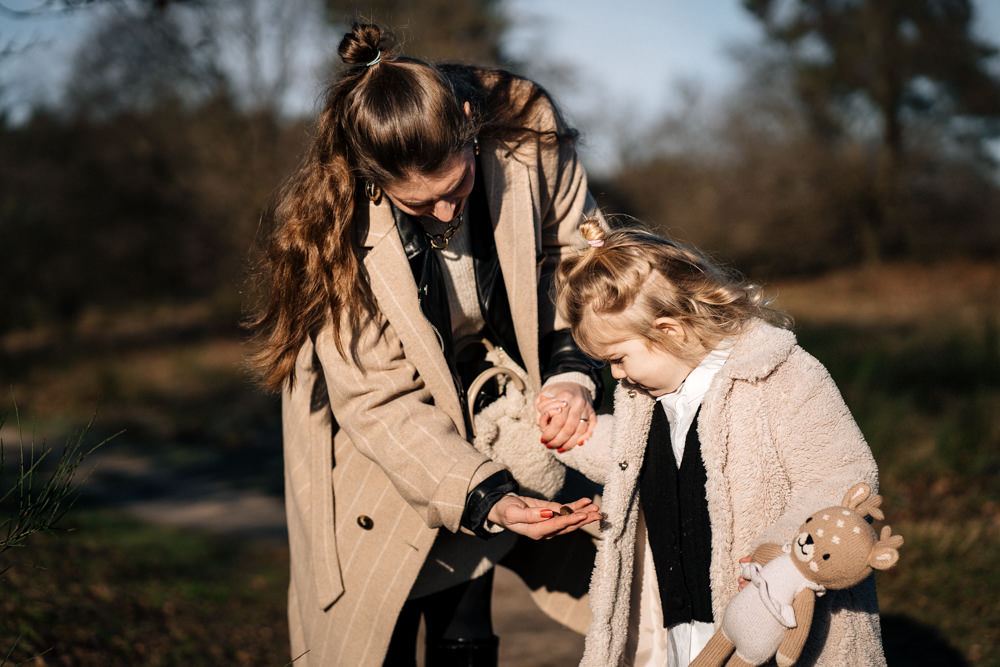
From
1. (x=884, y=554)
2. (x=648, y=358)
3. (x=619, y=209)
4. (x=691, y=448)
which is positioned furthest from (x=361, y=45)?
(x=619, y=209)

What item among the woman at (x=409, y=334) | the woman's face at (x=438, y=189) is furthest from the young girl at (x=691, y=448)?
the woman's face at (x=438, y=189)

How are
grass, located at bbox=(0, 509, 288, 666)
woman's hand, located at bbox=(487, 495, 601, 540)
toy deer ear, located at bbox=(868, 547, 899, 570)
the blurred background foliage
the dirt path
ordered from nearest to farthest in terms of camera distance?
toy deer ear, located at bbox=(868, 547, 899, 570), woman's hand, located at bbox=(487, 495, 601, 540), grass, located at bbox=(0, 509, 288, 666), the dirt path, the blurred background foliage

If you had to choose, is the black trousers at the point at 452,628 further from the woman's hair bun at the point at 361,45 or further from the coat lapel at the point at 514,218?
the woman's hair bun at the point at 361,45

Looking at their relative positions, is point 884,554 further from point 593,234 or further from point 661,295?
point 593,234

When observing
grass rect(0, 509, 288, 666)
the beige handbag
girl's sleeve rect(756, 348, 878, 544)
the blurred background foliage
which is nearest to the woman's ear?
girl's sleeve rect(756, 348, 878, 544)

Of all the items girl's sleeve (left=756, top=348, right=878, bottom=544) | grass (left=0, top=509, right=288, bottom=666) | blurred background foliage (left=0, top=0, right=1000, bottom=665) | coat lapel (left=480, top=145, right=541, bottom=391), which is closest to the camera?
girl's sleeve (left=756, top=348, right=878, bottom=544)

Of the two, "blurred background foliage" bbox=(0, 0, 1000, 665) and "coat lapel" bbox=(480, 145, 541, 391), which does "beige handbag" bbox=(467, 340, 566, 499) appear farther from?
"blurred background foliage" bbox=(0, 0, 1000, 665)

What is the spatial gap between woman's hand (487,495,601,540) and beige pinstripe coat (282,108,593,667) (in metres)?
0.12

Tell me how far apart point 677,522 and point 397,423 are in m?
0.77

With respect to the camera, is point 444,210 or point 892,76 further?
point 892,76

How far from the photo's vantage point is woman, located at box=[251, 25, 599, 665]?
228 cm

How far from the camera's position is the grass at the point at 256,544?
405 centimetres

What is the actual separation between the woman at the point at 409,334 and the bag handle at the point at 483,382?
1.2 inches

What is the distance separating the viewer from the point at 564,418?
8.21ft
